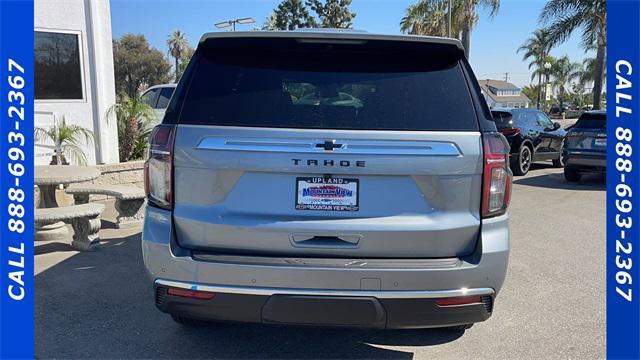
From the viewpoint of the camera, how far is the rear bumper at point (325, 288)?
2.69 meters

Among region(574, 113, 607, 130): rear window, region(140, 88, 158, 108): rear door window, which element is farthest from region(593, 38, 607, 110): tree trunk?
region(140, 88, 158, 108): rear door window

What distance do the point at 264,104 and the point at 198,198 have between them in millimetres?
622

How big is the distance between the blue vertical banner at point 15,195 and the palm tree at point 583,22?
2233cm

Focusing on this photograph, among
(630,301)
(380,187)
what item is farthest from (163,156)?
(630,301)

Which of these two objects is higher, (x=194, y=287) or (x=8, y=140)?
(x=8, y=140)

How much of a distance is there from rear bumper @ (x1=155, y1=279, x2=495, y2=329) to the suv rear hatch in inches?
8.2

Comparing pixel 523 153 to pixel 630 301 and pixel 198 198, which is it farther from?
pixel 198 198

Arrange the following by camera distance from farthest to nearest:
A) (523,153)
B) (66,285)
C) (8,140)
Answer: (523,153)
(66,285)
(8,140)

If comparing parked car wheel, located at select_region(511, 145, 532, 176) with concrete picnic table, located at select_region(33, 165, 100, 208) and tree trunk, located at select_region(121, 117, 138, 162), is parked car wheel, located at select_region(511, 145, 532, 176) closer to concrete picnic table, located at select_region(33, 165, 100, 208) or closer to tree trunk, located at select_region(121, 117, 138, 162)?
tree trunk, located at select_region(121, 117, 138, 162)

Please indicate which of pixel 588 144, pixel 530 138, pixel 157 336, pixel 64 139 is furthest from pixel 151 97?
pixel 588 144

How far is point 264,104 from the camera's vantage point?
2.80 metres

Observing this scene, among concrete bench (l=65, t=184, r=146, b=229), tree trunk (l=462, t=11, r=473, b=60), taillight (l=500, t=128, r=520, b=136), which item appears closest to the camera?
concrete bench (l=65, t=184, r=146, b=229)

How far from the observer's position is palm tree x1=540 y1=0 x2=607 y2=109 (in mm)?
20781

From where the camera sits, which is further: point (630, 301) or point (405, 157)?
point (630, 301)
